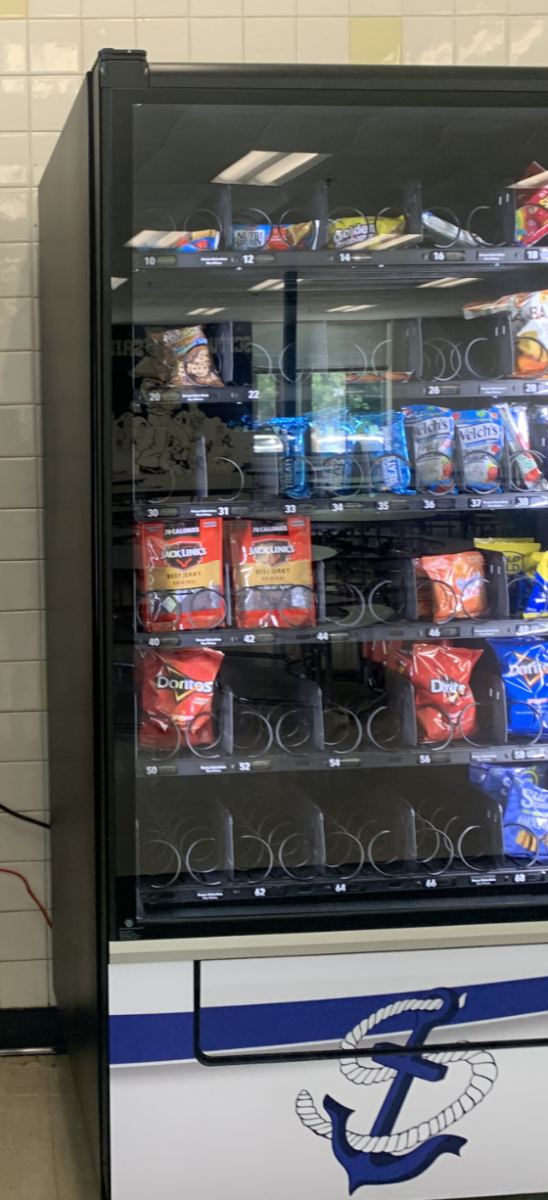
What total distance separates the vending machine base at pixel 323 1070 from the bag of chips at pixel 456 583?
0.59 meters

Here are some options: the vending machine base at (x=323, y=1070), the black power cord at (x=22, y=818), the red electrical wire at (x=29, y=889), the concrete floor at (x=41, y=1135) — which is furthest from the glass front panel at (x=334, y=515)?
the concrete floor at (x=41, y=1135)

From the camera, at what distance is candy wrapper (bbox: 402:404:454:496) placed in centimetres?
194

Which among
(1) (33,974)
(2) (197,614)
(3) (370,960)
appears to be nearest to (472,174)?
(2) (197,614)

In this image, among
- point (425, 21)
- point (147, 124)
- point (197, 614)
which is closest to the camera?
point (147, 124)

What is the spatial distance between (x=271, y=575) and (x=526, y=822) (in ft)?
2.23

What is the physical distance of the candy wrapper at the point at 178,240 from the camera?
5.73 ft

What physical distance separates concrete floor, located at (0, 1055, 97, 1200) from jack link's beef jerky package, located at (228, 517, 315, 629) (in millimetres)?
1164

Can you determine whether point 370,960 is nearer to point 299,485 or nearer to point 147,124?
point 299,485

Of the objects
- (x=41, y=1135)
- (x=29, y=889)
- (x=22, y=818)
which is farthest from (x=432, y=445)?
(x=41, y=1135)

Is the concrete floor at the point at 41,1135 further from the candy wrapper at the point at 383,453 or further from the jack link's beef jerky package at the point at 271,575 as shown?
the candy wrapper at the point at 383,453

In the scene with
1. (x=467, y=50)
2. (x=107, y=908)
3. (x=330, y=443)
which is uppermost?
(x=467, y=50)

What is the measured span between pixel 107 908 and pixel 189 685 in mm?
420

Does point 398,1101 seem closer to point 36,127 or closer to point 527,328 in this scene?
point 527,328

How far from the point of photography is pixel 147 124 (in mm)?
1672
